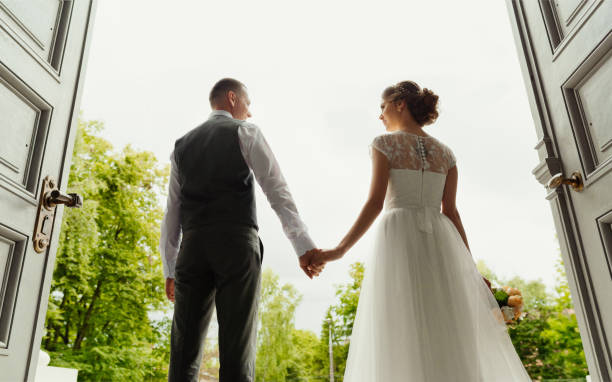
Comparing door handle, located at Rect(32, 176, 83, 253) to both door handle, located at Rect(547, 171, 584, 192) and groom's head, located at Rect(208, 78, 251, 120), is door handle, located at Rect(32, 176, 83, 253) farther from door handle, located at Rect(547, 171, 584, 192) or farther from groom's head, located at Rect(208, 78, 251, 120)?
door handle, located at Rect(547, 171, 584, 192)

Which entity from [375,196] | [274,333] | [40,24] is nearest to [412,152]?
[375,196]

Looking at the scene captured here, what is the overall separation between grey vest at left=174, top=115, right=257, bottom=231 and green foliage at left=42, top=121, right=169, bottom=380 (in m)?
9.26

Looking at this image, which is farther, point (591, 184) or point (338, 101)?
point (338, 101)

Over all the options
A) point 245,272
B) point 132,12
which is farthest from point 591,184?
point 132,12

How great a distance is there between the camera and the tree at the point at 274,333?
2748 cm

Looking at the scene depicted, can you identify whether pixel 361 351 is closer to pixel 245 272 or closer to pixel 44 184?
pixel 245 272

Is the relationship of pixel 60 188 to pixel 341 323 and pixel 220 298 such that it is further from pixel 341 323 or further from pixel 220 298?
pixel 341 323

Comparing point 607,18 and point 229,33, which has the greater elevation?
point 229,33

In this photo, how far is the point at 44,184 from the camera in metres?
1.62

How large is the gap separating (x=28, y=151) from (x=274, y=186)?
40.1 inches

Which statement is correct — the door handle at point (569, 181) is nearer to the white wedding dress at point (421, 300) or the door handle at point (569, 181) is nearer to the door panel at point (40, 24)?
the white wedding dress at point (421, 300)

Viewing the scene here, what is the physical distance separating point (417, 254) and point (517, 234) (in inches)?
1851

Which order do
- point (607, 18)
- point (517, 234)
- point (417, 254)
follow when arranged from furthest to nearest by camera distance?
point (517, 234)
point (417, 254)
point (607, 18)

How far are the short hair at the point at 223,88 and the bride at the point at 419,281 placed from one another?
0.83 metres
